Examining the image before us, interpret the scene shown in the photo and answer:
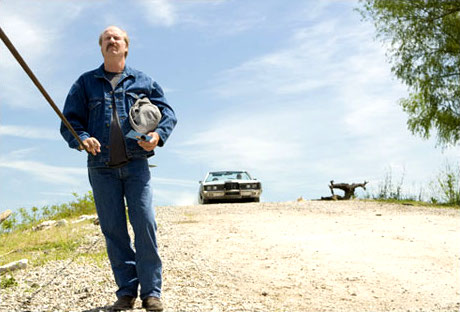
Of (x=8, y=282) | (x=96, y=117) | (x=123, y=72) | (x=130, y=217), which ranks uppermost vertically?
(x=123, y=72)

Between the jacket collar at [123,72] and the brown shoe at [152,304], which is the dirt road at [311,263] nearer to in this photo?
the brown shoe at [152,304]

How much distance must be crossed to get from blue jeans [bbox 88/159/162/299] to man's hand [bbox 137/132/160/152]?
178 mm

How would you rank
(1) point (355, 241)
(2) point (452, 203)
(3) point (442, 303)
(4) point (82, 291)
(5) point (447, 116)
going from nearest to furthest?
(4) point (82, 291)
(3) point (442, 303)
(1) point (355, 241)
(2) point (452, 203)
(5) point (447, 116)

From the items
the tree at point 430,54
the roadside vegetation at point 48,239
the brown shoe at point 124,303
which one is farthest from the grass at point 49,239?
the tree at point 430,54

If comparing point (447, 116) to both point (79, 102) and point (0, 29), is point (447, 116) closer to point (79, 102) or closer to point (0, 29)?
point (79, 102)

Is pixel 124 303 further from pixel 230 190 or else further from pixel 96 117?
pixel 230 190

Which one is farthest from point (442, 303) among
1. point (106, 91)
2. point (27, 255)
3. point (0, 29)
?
point (27, 255)

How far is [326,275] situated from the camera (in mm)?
6477

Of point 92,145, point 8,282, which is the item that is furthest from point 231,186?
point 92,145

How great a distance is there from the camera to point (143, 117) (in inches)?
157

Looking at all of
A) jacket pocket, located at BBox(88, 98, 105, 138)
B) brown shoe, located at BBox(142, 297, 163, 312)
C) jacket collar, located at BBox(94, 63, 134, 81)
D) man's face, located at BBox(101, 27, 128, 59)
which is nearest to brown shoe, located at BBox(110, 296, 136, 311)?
brown shoe, located at BBox(142, 297, 163, 312)

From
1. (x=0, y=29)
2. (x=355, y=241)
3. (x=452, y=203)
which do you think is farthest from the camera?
(x=452, y=203)

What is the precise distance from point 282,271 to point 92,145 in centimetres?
371

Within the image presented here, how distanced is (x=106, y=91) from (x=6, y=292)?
9.60 ft
